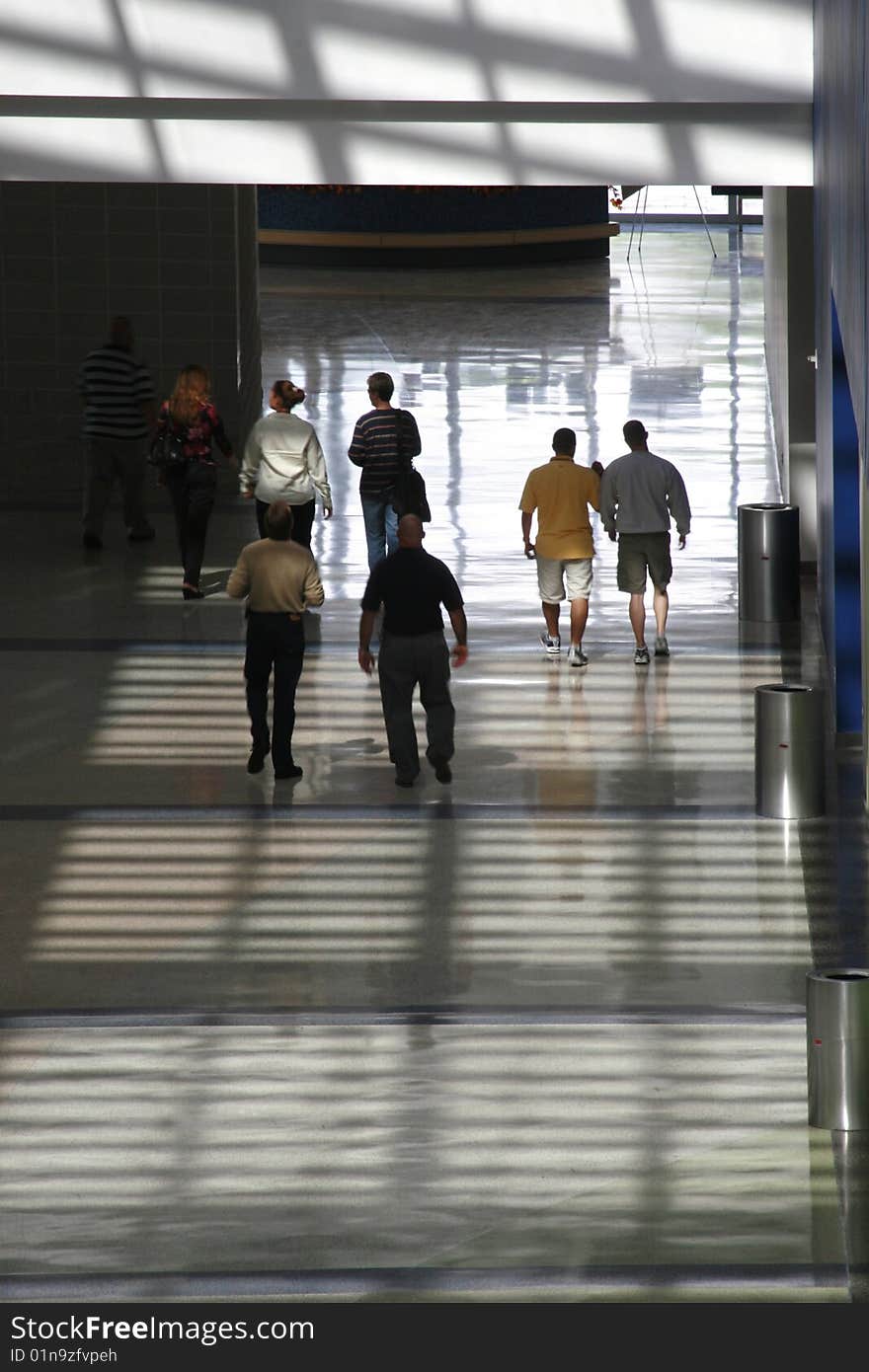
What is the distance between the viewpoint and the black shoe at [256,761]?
12.0 m

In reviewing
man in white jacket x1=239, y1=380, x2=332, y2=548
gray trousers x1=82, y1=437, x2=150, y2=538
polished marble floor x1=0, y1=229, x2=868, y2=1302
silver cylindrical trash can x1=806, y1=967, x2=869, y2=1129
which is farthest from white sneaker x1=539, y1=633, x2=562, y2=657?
silver cylindrical trash can x1=806, y1=967, x2=869, y2=1129

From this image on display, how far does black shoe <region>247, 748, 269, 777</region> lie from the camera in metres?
12.0

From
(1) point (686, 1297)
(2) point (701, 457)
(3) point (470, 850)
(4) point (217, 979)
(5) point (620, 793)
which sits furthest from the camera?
(2) point (701, 457)

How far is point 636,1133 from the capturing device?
7617 mm

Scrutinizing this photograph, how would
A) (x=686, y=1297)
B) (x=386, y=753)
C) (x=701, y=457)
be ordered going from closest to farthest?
(x=686, y=1297) → (x=386, y=753) → (x=701, y=457)

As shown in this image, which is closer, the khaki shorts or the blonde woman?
the khaki shorts

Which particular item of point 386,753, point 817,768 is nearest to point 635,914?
point 817,768

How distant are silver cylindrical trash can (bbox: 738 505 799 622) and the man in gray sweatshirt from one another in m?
1.30

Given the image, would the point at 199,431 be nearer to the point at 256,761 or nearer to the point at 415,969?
the point at 256,761

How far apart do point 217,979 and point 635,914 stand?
6.17 ft

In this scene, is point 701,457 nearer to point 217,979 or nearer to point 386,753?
point 386,753

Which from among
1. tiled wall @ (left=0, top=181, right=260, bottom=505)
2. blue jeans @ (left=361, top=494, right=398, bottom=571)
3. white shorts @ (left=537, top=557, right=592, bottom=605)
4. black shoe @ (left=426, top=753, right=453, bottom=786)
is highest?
tiled wall @ (left=0, top=181, right=260, bottom=505)

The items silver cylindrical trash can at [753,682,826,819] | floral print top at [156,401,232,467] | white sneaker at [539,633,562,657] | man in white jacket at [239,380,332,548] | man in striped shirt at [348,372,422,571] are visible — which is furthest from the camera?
floral print top at [156,401,232,467]

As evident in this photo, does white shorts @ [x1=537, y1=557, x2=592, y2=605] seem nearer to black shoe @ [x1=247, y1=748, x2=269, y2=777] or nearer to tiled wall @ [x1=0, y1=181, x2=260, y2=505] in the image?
black shoe @ [x1=247, y1=748, x2=269, y2=777]
